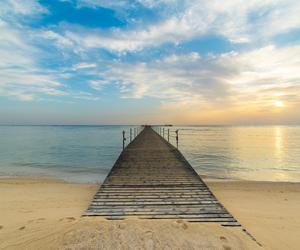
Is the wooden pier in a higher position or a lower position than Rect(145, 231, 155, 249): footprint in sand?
lower

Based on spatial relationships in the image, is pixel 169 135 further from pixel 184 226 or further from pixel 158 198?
pixel 184 226

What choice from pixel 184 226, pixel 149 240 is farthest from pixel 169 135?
pixel 149 240

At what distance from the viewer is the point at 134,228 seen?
4.06 metres

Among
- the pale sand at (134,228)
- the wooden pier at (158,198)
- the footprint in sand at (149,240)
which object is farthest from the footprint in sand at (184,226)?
the footprint in sand at (149,240)

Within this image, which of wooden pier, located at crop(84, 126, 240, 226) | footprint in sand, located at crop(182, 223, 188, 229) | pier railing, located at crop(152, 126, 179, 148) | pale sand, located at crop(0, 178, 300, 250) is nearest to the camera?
pale sand, located at crop(0, 178, 300, 250)

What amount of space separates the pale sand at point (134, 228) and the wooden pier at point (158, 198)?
350mm

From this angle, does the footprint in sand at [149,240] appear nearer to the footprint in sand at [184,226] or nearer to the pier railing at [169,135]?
the footprint in sand at [184,226]

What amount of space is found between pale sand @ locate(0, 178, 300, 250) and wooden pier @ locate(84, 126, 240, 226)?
35cm

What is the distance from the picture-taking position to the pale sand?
3676mm

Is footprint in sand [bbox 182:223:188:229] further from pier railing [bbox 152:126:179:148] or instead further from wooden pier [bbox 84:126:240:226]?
pier railing [bbox 152:126:179:148]

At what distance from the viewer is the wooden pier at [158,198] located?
4773mm

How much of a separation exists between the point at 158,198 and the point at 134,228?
176 centimetres

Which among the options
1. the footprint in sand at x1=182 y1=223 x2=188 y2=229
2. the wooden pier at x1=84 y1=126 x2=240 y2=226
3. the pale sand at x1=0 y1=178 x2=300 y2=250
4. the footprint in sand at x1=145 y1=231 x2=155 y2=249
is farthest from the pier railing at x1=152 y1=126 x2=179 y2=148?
the footprint in sand at x1=145 y1=231 x2=155 y2=249

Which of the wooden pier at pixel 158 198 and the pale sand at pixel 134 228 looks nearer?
the pale sand at pixel 134 228
